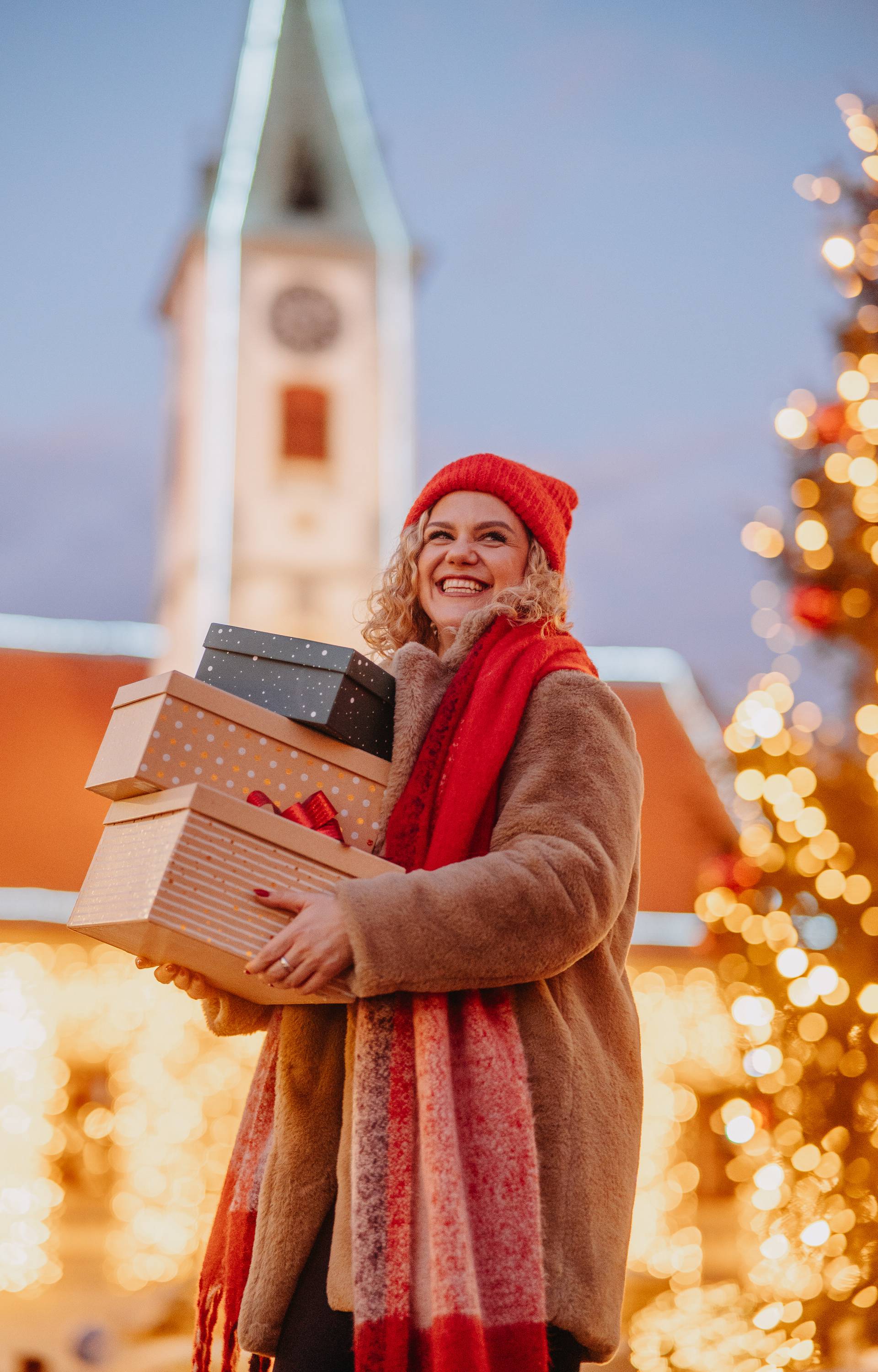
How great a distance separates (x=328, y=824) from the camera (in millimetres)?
1931

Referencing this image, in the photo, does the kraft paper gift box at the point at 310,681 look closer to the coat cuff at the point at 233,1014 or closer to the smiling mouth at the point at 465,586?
the smiling mouth at the point at 465,586

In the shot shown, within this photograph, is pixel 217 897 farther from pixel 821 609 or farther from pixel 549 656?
pixel 821 609

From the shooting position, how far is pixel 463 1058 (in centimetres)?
180

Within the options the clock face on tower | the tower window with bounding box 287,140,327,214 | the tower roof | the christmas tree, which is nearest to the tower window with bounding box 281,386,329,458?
the clock face on tower

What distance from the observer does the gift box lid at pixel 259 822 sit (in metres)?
1.76

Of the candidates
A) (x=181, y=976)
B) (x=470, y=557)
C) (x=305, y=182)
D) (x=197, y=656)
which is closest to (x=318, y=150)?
(x=305, y=182)

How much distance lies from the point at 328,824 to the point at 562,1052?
0.44 meters

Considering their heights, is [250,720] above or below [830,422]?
below

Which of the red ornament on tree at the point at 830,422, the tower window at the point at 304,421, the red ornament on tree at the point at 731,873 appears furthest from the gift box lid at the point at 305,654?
the tower window at the point at 304,421

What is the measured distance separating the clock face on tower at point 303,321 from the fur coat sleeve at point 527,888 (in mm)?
14233

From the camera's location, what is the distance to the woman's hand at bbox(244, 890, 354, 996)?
68.7 inches

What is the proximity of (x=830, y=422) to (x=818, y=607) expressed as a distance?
60 cm

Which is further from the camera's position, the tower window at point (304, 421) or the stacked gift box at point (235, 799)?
the tower window at point (304, 421)

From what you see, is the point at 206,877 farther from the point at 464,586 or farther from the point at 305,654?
the point at 464,586
